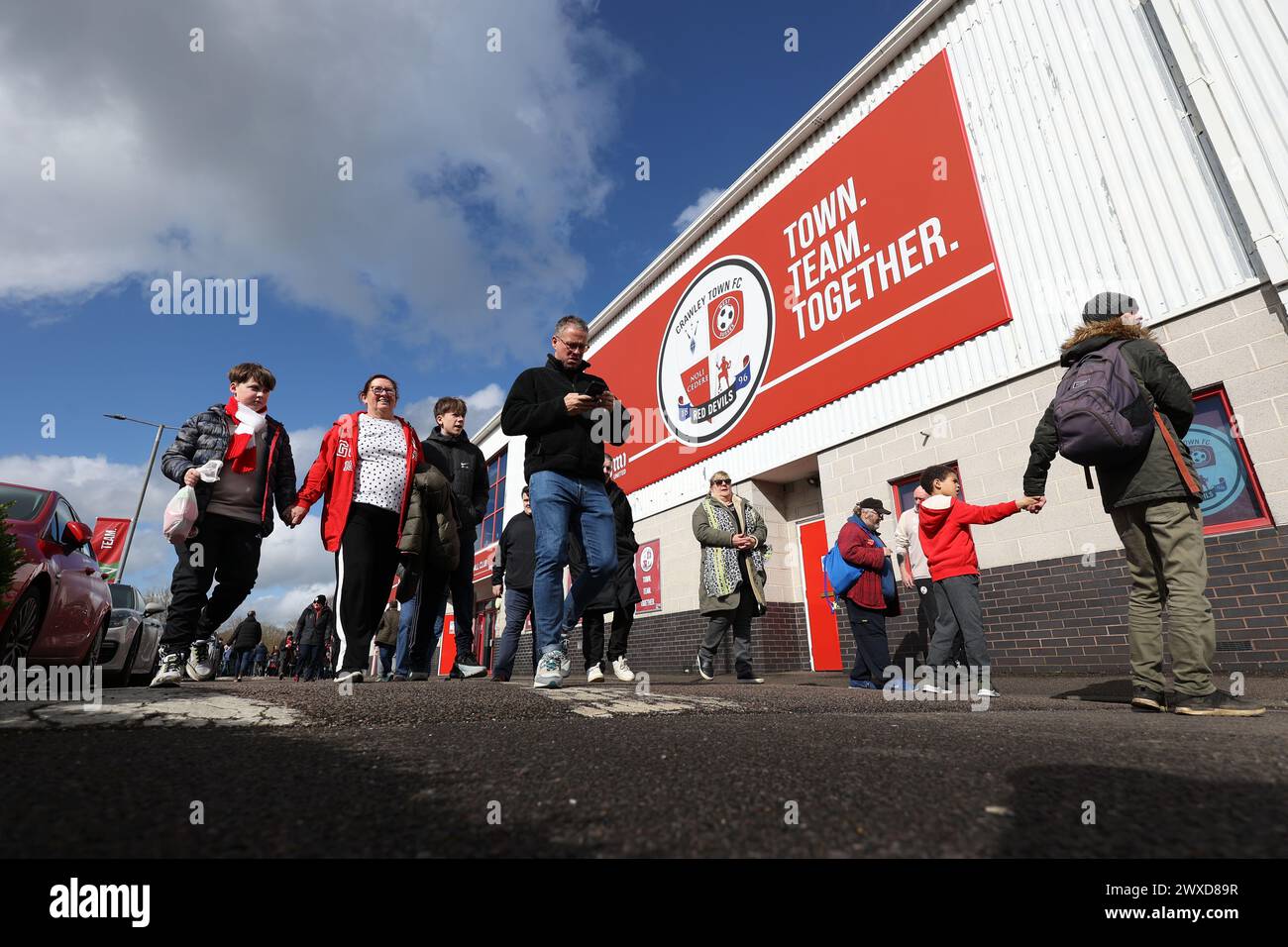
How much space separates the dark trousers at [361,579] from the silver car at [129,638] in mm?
3133

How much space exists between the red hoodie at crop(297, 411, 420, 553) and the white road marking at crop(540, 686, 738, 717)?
57.1 inches

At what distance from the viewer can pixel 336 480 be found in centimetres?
355

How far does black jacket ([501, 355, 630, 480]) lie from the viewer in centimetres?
356

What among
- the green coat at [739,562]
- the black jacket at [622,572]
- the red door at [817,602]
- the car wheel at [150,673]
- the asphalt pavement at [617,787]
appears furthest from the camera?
the red door at [817,602]

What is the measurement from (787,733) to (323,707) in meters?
1.73

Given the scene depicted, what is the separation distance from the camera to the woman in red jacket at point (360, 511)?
345 centimetres

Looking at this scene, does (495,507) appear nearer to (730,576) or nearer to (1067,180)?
(730,576)

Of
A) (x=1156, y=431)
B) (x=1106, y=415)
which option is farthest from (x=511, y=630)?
(x=1156, y=431)

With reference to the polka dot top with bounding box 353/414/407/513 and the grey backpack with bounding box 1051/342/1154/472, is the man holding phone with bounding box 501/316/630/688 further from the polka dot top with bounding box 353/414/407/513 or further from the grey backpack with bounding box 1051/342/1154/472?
the grey backpack with bounding box 1051/342/1154/472

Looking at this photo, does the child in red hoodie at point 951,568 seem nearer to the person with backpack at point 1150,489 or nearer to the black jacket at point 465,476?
the person with backpack at point 1150,489

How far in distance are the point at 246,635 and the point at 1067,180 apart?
19191mm

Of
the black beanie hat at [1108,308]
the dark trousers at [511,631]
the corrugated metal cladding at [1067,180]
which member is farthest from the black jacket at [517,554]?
the corrugated metal cladding at [1067,180]
